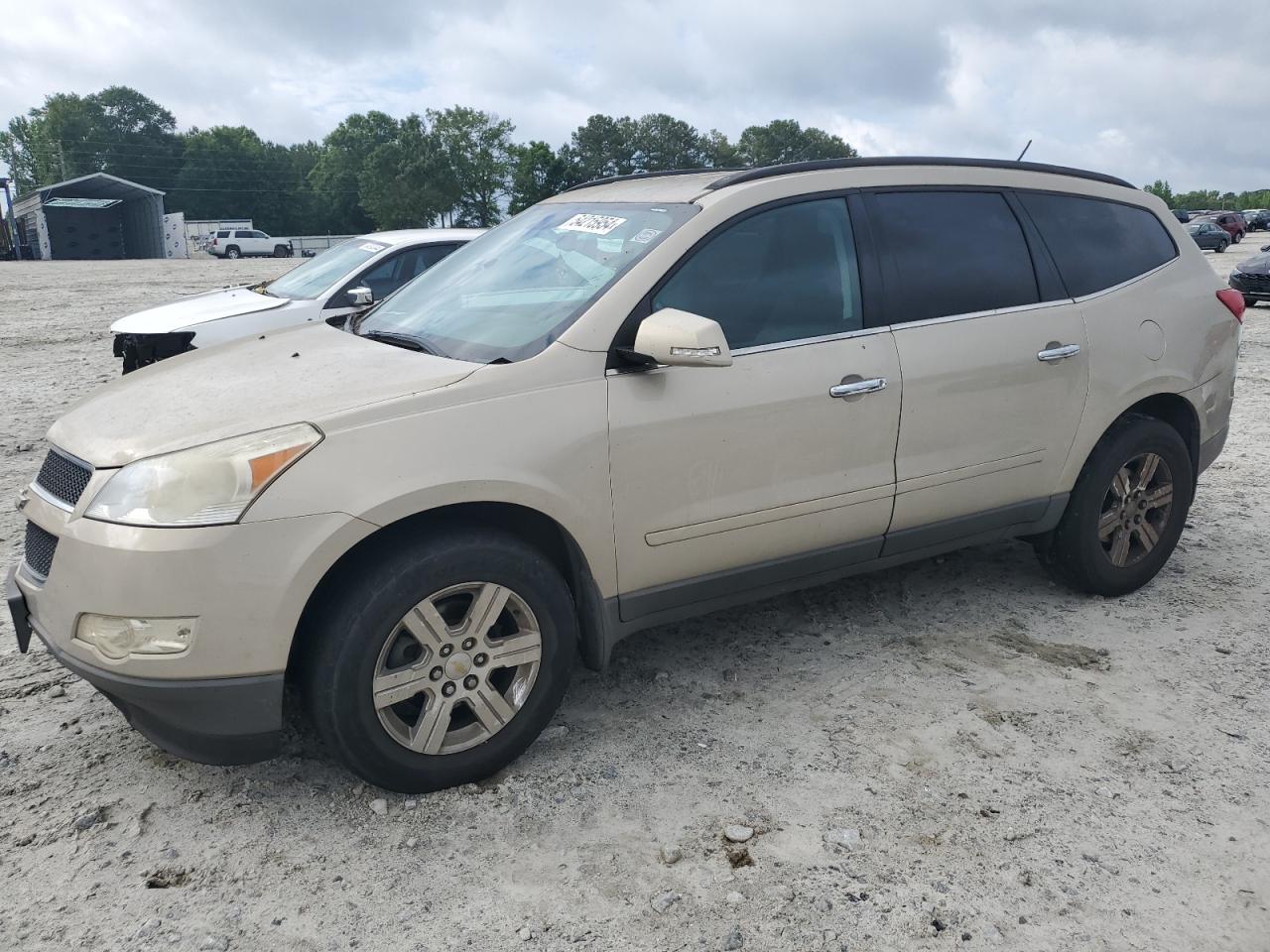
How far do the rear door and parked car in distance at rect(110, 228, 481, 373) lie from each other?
14.7 feet

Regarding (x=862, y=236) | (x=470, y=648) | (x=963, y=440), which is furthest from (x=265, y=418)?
(x=963, y=440)

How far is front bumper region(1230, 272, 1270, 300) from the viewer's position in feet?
56.0

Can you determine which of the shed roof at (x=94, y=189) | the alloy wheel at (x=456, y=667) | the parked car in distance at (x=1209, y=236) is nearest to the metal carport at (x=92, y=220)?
the shed roof at (x=94, y=189)

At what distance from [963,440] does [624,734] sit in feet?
5.54

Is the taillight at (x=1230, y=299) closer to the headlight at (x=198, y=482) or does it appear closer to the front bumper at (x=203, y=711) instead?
the headlight at (x=198, y=482)

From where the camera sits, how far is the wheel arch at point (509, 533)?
9.34ft

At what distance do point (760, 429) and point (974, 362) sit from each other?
1016 mm

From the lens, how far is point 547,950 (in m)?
2.44

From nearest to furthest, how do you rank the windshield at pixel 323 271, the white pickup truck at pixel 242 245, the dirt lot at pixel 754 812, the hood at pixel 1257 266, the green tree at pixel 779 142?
the dirt lot at pixel 754 812 → the windshield at pixel 323 271 → the hood at pixel 1257 266 → the white pickup truck at pixel 242 245 → the green tree at pixel 779 142

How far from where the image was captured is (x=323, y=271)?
8469 mm

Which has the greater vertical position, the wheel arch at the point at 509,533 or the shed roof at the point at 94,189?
the shed roof at the point at 94,189

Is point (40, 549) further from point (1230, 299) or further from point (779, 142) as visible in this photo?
point (779, 142)

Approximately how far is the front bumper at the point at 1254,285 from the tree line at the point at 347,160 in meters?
62.3

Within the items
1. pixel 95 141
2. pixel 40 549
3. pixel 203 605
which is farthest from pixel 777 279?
pixel 95 141
